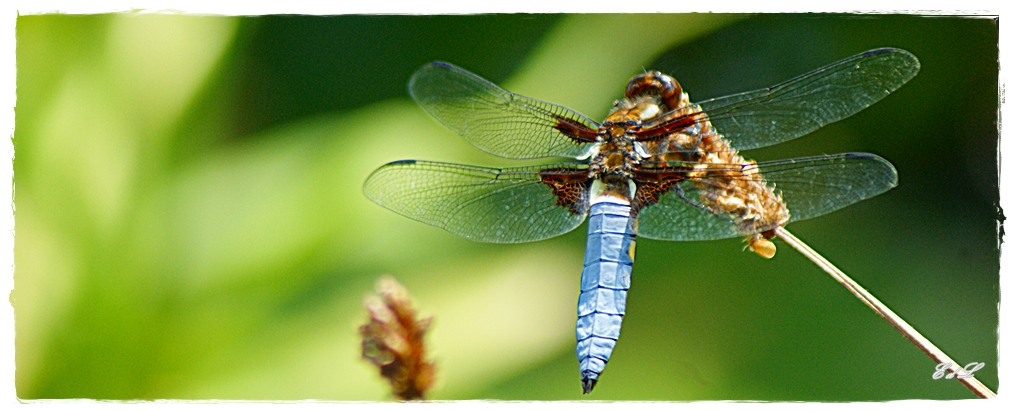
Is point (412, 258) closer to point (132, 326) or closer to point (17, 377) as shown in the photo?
point (132, 326)

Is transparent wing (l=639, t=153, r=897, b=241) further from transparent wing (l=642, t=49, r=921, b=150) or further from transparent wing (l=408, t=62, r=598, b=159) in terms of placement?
transparent wing (l=408, t=62, r=598, b=159)

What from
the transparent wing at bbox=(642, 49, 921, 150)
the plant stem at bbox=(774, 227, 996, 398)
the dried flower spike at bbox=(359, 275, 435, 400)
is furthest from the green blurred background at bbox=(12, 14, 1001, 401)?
the plant stem at bbox=(774, 227, 996, 398)

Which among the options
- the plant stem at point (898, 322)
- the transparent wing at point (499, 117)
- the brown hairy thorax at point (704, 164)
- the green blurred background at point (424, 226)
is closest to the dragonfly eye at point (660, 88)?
the brown hairy thorax at point (704, 164)

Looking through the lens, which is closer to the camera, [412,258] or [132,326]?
[132,326]

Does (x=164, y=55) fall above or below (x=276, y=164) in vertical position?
above

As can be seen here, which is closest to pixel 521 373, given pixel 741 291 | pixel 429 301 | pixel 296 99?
pixel 429 301

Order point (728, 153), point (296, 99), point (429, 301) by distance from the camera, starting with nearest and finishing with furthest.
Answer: point (728, 153) < point (429, 301) < point (296, 99)
